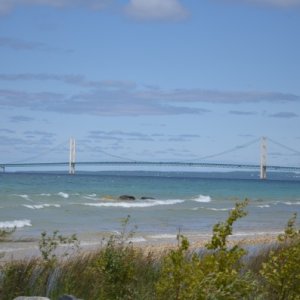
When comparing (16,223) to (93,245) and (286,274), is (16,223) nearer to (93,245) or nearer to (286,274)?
(93,245)

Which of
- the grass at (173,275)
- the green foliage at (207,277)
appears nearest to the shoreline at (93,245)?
the grass at (173,275)

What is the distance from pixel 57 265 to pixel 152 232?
1837 cm

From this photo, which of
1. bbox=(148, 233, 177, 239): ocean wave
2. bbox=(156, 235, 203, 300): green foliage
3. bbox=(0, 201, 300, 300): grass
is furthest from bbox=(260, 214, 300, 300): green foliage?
bbox=(148, 233, 177, 239): ocean wave

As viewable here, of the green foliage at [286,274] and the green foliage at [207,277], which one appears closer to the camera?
the green foliage at [207,277]

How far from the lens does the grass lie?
20.0 ft

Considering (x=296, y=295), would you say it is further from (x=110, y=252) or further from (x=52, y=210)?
(x=52, y=210)

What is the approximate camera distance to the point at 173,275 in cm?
628

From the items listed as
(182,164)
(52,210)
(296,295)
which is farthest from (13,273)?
(182,164)

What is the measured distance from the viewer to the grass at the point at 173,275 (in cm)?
610

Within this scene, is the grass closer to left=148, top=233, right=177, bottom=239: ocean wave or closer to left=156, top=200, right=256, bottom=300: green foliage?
left=156, top=200, right=256, bottom=300: green foliage

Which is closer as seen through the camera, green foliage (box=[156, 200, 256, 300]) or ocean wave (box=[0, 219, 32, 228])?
green foliage (box=[156, 200, 256, 300])

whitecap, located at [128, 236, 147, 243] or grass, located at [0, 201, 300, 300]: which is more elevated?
grass, located at [0, 201, 300, 300]

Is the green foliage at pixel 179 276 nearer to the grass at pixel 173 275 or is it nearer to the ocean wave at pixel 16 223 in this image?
the grass at pixel 173 275

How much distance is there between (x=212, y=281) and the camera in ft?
19.1
